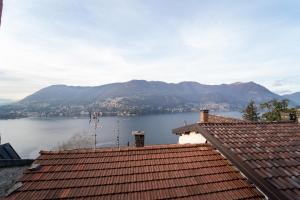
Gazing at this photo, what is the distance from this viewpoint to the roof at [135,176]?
8.36 m

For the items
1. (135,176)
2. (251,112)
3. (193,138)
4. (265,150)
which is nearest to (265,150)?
(265,150)

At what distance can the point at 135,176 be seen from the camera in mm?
9320

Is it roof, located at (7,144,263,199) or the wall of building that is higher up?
the wall of building

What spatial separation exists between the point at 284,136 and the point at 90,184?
30.1ft

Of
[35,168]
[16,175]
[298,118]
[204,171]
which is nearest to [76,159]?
[35,168]

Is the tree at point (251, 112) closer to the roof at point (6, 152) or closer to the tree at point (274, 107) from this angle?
the tree at point (274, 107)

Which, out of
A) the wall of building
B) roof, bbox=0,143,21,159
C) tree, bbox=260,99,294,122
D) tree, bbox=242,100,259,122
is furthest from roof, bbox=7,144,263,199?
tree, bbox=242,100,259,122

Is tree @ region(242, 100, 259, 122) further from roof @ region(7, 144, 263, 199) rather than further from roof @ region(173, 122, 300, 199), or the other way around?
roof @ region(7, 144, 263, 199)

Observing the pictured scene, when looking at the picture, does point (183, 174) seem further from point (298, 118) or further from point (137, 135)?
point (298, 118)

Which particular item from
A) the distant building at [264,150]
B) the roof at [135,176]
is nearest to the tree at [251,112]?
the distant building at [264,150]

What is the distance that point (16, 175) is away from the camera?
15.4 meters

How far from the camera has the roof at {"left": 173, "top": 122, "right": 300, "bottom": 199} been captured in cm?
804

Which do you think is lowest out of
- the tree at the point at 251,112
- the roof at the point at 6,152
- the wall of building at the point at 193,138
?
the roof at the point at 6,152

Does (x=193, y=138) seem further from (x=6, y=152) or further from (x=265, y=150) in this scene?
(x=6, y=152)
